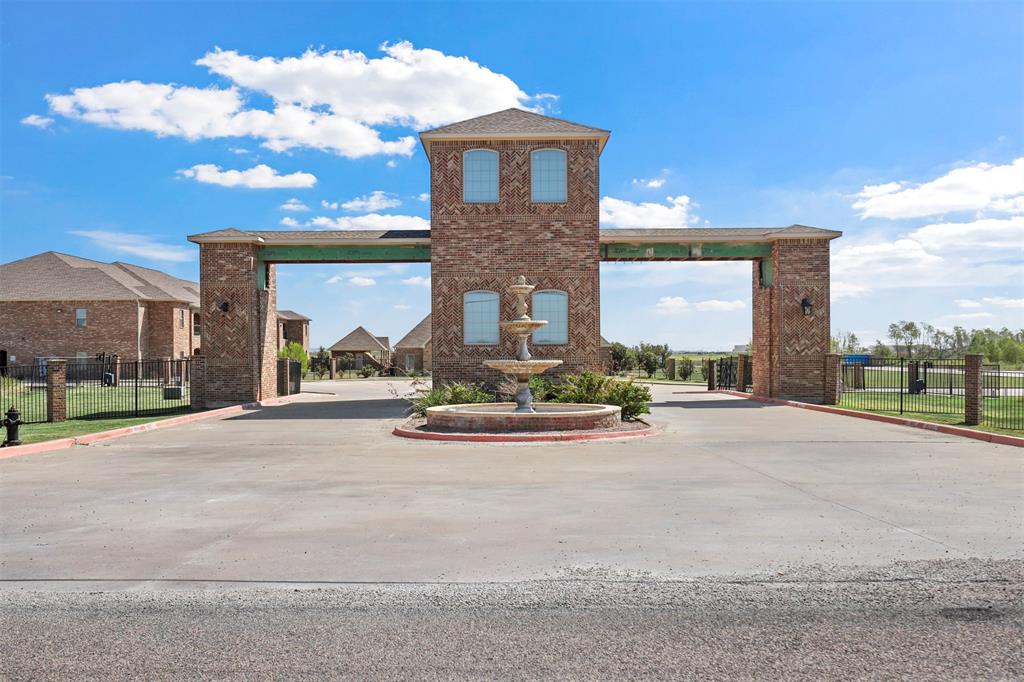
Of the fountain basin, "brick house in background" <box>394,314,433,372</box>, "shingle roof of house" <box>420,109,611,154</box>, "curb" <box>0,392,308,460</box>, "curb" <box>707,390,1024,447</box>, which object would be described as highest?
"shingle roof of house" <box>420,109,611,154</box>

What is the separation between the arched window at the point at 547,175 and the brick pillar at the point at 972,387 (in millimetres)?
12799

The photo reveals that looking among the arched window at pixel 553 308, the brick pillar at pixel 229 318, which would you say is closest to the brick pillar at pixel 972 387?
the arched window at pixel 553 308

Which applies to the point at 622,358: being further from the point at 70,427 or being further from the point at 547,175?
the point at 70,427

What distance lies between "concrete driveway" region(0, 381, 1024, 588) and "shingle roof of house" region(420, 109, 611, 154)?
12.9 metres

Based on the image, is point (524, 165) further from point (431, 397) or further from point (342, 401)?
point (342, 401)

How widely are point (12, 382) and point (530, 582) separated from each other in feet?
121

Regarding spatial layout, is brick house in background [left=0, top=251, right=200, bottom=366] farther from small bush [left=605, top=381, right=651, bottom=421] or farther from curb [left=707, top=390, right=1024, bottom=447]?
curb [left=707, top=390, right=1024, bottom=447]

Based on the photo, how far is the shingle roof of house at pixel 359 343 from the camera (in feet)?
229

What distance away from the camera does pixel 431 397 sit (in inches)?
782

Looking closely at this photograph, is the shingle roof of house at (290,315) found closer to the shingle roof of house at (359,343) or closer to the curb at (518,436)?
the shingle roof of house at (359,343)

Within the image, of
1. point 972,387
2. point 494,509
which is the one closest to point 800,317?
point 972,387

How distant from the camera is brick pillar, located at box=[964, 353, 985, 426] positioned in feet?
54.5

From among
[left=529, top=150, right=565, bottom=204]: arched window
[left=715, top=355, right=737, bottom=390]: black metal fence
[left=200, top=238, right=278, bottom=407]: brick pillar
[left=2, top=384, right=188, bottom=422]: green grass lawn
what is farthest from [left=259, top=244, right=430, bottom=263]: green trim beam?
[left=715, top=355, right=737, bottom=390]: black metal fence

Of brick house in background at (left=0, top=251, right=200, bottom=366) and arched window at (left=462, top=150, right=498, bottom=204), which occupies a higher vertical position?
arched window at (left=462, top=150, right=498, bottom=204)
